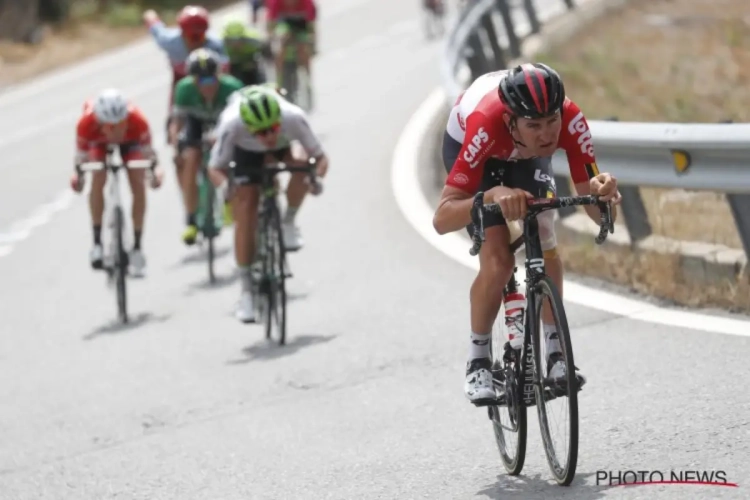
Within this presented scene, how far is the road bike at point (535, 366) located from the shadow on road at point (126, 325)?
622 cm

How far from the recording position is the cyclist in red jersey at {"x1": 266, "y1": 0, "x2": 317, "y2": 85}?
68.0 feet

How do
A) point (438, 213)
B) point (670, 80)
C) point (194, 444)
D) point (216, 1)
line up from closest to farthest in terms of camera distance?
point (438, 213) < point (194, 444) < point (670, 80) < point (216, 1)

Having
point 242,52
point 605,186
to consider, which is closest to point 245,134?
point 242,52

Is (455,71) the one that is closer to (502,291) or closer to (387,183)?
(387,183)

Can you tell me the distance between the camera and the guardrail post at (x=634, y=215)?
10.4 metres

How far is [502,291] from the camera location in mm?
6812

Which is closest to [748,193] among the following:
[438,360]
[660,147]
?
[660,147]

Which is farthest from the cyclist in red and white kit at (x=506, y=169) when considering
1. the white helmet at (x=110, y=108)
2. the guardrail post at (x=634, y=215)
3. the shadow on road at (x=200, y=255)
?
the shadow on road at (x=200, y=255)

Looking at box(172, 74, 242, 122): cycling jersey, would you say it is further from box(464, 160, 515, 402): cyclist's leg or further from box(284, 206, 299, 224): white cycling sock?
box(464, 160, 515, 402): cyclist's leg

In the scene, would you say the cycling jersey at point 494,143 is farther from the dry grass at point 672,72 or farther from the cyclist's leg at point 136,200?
the cyclist's leg at point 136,200

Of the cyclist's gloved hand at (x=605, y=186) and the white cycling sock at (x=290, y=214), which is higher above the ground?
the cyclist's gloved hand at (x=605, y=186)

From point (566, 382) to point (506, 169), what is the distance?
1.12 m

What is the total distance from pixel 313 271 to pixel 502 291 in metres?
6.71

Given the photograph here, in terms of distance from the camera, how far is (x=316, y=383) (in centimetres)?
964
